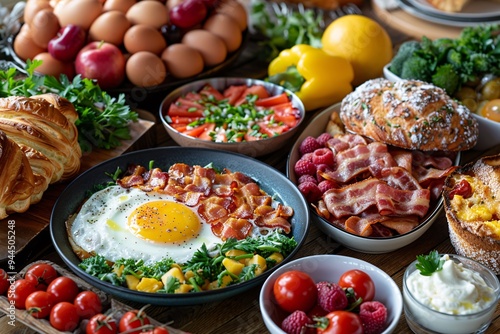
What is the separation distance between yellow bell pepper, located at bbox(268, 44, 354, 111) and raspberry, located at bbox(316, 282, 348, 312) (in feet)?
5.83

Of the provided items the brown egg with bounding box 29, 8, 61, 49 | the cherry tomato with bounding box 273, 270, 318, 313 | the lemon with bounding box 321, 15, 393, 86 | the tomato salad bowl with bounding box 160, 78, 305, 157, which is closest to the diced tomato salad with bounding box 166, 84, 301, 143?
the tomato salad bowl with bounding box 160, 78, 305, 157

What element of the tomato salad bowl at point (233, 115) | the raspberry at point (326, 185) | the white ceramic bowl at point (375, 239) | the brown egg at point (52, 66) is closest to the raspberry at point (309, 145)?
the tomato salad bowl at point (233, 115)

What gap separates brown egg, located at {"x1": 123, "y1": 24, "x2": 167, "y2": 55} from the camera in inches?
146

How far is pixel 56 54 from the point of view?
145 inches

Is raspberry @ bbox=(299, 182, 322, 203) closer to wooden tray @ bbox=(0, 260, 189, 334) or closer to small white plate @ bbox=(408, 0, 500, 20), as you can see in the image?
wooden tray @ bbox=(0, 260, 189, 334)

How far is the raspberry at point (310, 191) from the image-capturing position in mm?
2908

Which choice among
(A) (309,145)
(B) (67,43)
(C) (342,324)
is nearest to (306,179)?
(A) (309,145)

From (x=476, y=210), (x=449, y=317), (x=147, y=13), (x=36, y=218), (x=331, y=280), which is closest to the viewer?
(x=449, y=317)

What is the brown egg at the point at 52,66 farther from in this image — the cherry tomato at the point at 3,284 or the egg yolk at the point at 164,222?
the cherry tomato at the point at 3,284

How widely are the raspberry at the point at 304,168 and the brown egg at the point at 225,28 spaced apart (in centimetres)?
129

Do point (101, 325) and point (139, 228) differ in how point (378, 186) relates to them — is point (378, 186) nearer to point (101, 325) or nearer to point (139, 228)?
point (139, 228)

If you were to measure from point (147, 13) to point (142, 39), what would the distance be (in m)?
0.23

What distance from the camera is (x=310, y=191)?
292cm

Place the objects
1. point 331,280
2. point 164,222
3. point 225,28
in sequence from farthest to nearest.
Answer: point 225,28
point 164,222
point 331,280
